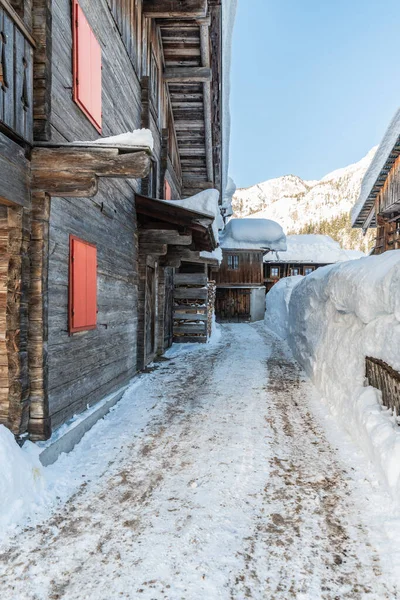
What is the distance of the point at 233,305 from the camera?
27.2 m

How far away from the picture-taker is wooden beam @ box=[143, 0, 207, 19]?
25.3 ft

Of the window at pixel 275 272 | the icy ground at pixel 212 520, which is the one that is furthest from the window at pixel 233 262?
the icy ground at pixel 212 520

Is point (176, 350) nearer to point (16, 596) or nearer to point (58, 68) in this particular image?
point (58, 68)

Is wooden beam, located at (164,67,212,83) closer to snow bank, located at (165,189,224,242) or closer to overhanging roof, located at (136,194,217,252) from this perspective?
snow bank, located at (165,189,224,242)

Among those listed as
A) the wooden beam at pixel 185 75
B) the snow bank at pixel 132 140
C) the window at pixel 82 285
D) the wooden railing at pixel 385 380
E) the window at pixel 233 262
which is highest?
the wooden beam at pixel 185 75

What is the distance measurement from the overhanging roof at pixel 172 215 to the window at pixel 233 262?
18.4 metres

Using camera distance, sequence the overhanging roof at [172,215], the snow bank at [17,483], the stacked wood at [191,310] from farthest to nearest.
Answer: the stacked wood at [191,310] → the overhanging roof at [172,215] → the snow bank at [17,483]

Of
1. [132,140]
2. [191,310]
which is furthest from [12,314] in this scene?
[191,310]

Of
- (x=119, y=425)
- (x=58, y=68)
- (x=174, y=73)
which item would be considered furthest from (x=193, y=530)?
(x=174, y=73)

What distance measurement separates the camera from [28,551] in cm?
270

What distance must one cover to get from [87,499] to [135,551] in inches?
36.3

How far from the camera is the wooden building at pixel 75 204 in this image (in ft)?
12.2

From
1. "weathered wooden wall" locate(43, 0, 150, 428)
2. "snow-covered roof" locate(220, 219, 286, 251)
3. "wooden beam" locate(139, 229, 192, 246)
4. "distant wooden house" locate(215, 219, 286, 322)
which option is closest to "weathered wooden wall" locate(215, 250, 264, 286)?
"distant wooden house" locate(215, 219, 286, 322)

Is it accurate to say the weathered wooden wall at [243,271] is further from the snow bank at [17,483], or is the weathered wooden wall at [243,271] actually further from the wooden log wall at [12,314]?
the snow bank at [17,483]
